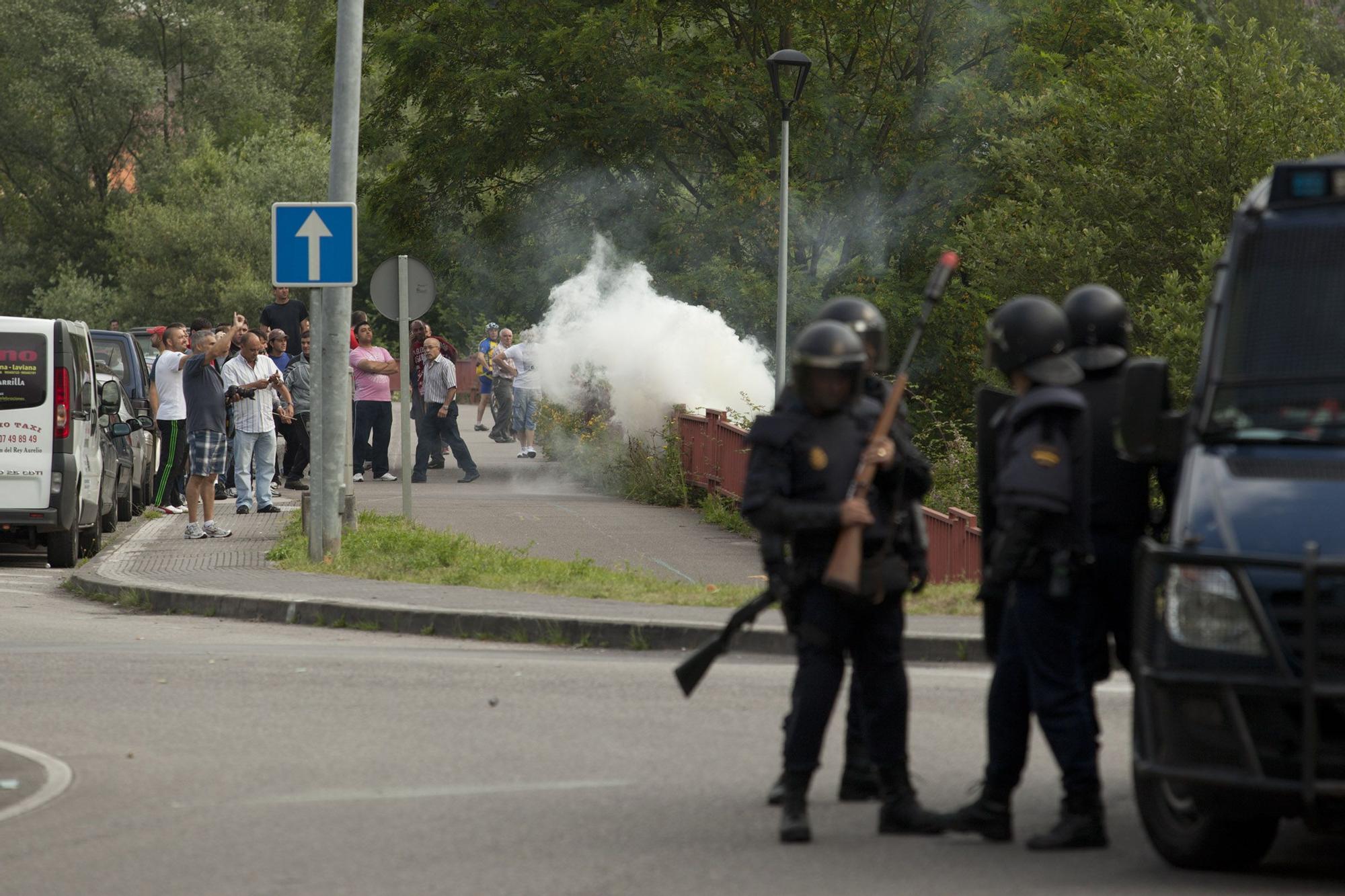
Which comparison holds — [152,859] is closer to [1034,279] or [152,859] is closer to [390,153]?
[1034,279]

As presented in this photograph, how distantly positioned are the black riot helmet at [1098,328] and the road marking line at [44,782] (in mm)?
3887

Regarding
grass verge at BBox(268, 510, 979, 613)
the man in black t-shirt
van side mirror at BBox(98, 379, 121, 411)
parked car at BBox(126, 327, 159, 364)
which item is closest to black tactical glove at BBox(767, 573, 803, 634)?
grass verge at BBox(268, 510, 979, 613)

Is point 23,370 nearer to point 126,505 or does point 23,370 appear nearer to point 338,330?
point 338,330

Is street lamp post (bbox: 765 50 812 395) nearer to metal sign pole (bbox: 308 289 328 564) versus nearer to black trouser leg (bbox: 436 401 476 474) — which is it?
black trouser leg (bbox: 436 401 476 474)

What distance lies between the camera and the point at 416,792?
7.03 meters

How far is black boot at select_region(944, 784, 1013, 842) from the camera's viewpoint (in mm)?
6031

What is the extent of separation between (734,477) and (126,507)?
6073mm

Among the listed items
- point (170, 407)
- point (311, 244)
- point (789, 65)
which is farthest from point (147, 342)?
point (311, 244)

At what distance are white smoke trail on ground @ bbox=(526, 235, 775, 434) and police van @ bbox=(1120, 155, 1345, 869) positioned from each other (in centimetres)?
1690

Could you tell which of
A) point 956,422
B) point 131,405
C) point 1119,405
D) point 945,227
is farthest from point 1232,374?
point 945,227

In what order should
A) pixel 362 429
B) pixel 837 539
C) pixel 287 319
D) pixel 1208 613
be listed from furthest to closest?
pixel 362 429 < pixel 287 319 < pixel 837 539 < pixel 1208 613

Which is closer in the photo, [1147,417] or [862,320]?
[1147,417]

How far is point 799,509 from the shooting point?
5.92m

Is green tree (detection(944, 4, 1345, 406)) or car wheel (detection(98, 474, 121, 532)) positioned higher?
green tree (detection(944, 4, 1345, 406))
